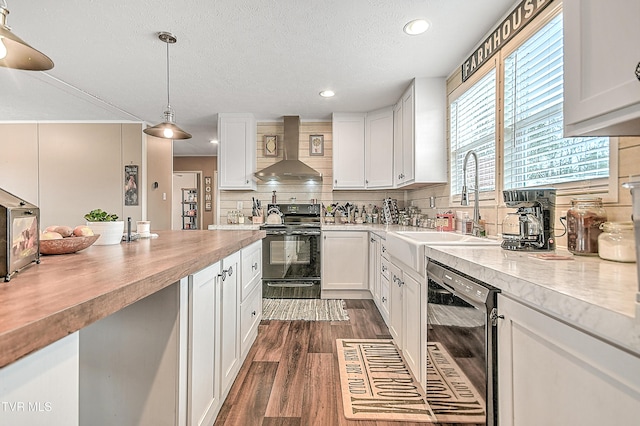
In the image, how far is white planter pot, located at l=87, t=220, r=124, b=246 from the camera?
153 centimetres

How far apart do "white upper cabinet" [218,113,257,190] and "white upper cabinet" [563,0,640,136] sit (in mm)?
3754

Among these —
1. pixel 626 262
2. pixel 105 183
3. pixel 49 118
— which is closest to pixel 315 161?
pixel 105 183

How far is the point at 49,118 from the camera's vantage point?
481 centimetres

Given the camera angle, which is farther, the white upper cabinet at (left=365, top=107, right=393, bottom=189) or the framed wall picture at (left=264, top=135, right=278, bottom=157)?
the framed wall picture at (left=264, top=135, right=278, bottom=157)

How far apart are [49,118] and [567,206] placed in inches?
254

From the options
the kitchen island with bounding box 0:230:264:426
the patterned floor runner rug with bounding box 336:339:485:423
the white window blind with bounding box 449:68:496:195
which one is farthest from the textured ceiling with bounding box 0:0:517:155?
the patterned floor runner rug with bounding box 336:339:485:423

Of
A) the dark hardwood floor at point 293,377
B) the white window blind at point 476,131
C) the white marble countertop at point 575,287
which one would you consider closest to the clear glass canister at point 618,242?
the white marble countertop at point 575,287

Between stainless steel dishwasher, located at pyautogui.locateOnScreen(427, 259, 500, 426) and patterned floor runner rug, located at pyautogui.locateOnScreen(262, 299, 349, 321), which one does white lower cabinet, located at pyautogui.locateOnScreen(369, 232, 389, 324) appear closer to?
patterned floor runner rug, located at pyautogui.locateOnScreen(262, 299, 349, 321)

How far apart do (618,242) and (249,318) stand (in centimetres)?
216

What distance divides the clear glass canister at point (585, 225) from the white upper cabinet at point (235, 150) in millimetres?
3658

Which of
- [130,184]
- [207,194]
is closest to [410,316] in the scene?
[130,184]

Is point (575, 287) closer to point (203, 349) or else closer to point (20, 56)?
point (203, 349)

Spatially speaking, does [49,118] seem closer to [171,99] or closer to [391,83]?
[171,99]

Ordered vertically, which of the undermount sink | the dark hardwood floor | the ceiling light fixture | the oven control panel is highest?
the ceiling light fixture
